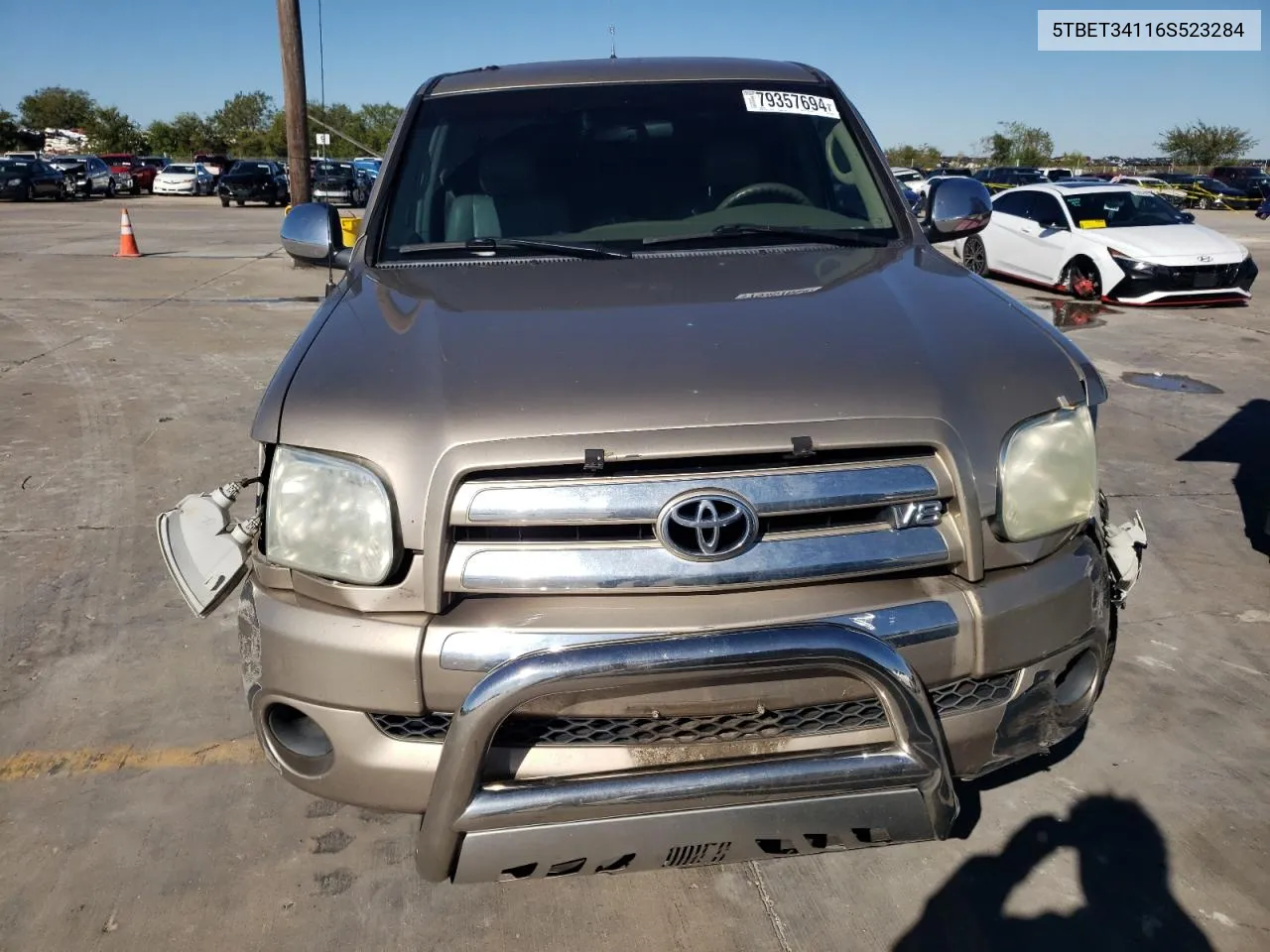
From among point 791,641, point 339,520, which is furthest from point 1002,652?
point 339,520

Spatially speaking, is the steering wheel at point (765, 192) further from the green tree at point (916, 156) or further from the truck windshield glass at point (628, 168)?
the green tree at point (916, 156)

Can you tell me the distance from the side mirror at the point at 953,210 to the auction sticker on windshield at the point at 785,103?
0.47m

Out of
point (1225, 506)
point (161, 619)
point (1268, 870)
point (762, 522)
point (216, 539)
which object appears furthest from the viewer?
point (1225, 506)

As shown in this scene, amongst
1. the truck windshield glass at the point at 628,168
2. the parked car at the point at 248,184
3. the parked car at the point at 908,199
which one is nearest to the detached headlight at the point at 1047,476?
the truck windshield glass at the point at 628,168

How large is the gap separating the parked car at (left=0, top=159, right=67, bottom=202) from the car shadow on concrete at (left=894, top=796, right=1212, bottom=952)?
38.3 meters

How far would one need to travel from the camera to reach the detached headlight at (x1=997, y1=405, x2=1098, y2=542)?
2.17 m

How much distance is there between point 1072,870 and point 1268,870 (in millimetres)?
463

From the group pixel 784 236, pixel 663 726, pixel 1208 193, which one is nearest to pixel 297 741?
pixel 663 726

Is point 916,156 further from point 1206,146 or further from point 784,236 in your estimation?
point 784,236

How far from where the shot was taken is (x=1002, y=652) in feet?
6.98

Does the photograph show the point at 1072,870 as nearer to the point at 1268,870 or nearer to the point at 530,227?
the point at 1268,870

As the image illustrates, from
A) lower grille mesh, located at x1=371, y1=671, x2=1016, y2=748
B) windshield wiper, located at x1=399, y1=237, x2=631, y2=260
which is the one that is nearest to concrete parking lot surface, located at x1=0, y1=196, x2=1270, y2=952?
lower grille mesh, located at x1=371, y1=671, x2=1016, y2=748

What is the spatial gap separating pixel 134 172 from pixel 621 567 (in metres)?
47.7

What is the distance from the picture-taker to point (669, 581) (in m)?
2.02
